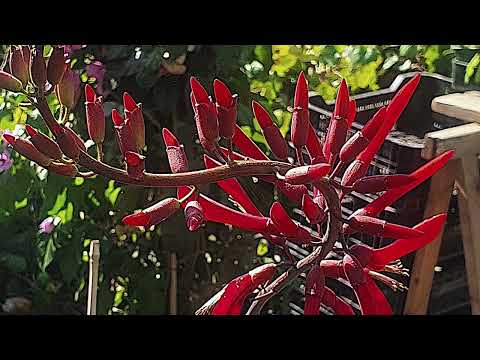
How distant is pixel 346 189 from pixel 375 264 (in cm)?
7

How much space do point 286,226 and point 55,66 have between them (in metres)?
0.19

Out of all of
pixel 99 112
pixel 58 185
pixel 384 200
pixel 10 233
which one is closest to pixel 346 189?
pixel 384 200

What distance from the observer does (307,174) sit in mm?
457

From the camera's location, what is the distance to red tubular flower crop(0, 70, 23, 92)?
1.53ft

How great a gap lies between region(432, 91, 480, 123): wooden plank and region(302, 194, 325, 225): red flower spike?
0.66 metres

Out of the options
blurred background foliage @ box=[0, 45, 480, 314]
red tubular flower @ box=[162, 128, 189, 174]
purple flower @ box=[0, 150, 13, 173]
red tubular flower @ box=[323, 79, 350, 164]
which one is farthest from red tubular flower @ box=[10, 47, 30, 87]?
purple flower @ box=[0, 150, 13, 173]

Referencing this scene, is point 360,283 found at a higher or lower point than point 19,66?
lower

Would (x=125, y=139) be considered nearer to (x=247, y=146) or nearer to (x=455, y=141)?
(x=247, y=146)

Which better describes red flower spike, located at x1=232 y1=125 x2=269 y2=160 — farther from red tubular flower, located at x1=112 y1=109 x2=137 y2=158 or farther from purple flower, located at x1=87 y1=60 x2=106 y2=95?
purple flower, located at x1=87 y1=60 x2=106 y2=95

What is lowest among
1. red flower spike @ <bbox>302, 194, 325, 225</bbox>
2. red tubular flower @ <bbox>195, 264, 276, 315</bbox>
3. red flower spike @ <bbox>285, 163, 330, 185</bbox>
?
red tubular flower @ <bbox>195, 264, 276, 315</bbox>

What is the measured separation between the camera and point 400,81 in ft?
Answer: 4.28

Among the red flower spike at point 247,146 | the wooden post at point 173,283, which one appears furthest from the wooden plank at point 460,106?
the red flower spike at point 247,146

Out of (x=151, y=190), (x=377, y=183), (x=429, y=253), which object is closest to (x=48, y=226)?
(x=151, y=190)
